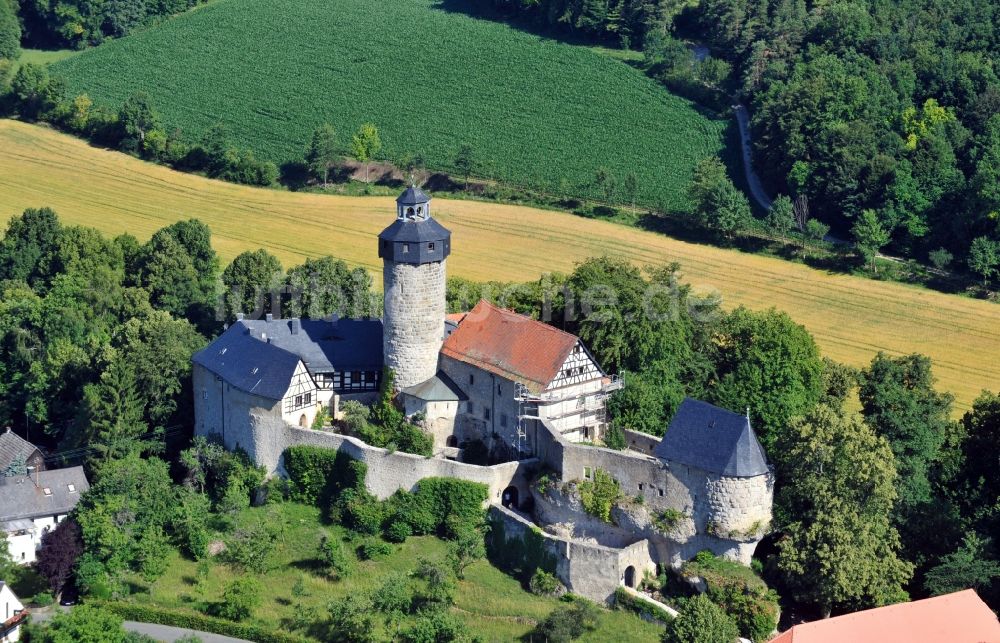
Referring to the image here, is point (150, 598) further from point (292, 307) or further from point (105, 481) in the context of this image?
point (292, 307)

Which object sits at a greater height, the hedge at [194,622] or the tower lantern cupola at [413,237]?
the tower lantern cupola at [413,237]

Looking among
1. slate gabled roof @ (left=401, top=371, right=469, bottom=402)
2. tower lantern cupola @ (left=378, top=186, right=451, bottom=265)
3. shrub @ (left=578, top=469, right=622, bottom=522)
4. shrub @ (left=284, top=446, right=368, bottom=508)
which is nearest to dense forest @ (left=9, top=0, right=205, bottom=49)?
tower lantern cupola @ (left=378, top=186, right=451, bottom=265)

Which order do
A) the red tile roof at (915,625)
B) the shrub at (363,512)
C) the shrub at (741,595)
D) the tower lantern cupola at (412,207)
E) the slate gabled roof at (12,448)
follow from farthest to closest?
the slate gabled roof at (12,448), the tower lantern cupola at (412,207), the shrub at (363,512), the shrub at (741,595), the red tile roof at (915,625)

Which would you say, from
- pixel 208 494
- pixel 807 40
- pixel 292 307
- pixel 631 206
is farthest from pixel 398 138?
pixel 208 494

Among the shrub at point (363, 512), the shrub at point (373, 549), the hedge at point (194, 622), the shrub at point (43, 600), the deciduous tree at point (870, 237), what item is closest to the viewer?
the hedge at point (194, 622)

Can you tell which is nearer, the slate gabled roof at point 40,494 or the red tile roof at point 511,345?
the red tile roof at point 511,345

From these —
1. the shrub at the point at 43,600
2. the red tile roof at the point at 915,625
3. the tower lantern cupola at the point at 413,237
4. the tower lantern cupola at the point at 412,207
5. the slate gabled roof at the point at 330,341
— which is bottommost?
the shrub at the point at 43,600

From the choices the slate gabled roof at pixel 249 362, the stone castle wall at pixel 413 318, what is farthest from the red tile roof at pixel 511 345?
the slate gabled roof at pixel 249 362

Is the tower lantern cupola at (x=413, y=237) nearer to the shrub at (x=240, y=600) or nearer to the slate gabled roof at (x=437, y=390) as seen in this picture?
the slate gabled roof at (x=437, y=390)
